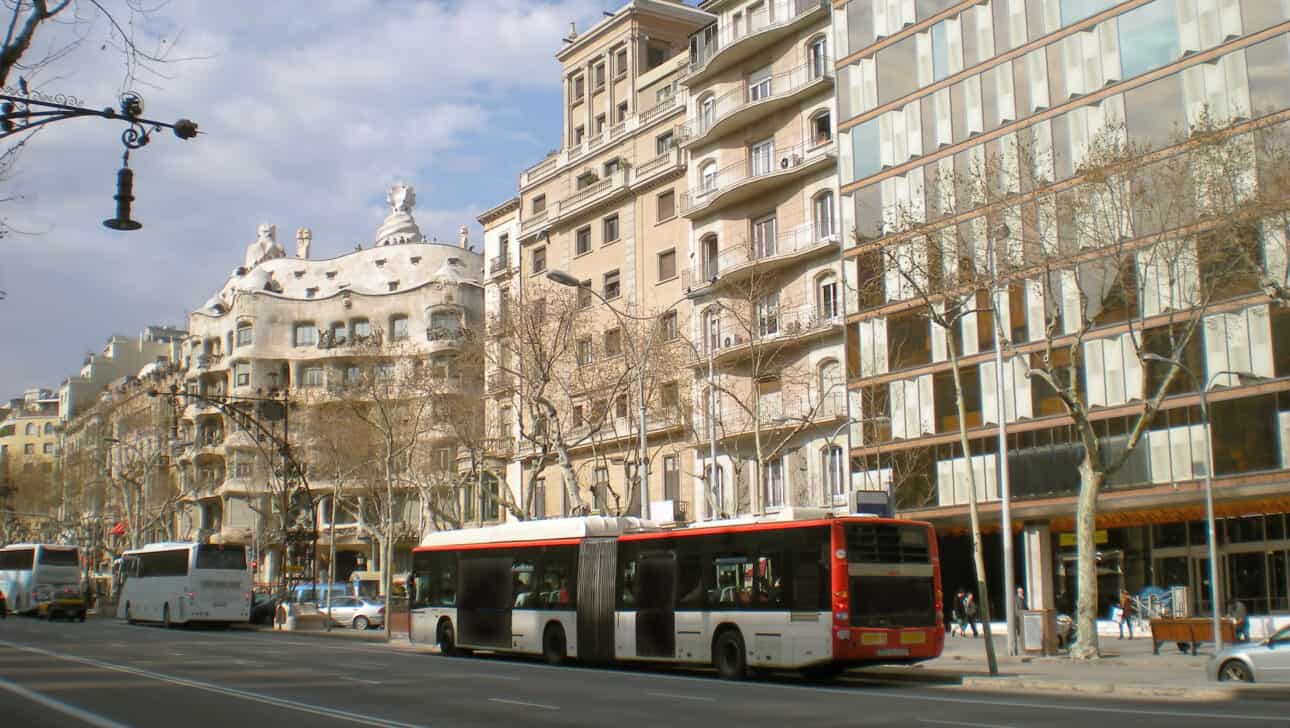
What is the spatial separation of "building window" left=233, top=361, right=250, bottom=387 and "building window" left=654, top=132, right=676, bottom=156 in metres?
45.7

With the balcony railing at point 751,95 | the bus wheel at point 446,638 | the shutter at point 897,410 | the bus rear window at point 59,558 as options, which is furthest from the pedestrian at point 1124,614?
the bus rear window at point 59,558

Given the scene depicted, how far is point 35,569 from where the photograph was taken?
50.2 metres

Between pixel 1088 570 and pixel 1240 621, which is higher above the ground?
pixel 1088 570

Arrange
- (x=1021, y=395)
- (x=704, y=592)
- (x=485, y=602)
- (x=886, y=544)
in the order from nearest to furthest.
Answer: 1. (x=886, y=544)
2. (x=704, y=592)
3. (x=485, y=602)
4. (x=1021, y=395)

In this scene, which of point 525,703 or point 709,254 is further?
point 709,254

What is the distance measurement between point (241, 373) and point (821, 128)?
56.3 m

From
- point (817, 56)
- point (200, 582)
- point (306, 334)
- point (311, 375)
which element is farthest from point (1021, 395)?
point (306, 334)

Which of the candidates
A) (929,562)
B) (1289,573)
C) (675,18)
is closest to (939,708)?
(929,562)

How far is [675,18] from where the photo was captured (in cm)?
5719

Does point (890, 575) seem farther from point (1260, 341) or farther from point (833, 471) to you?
point (833, 471)

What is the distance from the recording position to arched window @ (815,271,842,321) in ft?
142

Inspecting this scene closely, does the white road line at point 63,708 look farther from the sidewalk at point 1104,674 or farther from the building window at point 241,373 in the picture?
the building window at point 241,373

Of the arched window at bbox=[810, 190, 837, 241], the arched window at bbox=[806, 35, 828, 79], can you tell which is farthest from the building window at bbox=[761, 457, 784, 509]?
the arched window at bbox=[806, 35, 828, 79]

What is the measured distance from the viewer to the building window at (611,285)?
53.0 m
